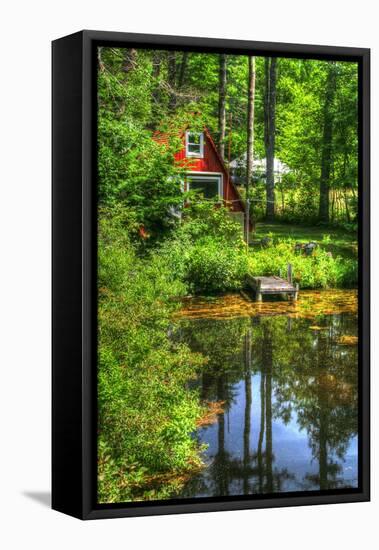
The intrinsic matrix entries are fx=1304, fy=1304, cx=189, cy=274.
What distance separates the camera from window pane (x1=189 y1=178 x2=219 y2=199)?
413 inches

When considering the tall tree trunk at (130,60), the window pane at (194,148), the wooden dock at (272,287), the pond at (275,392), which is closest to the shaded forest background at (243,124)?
the tall tree trunk at (130,60)

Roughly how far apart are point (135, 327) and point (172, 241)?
29.6 inches

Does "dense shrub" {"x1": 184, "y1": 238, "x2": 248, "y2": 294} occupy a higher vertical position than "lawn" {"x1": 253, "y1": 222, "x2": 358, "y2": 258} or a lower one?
lower

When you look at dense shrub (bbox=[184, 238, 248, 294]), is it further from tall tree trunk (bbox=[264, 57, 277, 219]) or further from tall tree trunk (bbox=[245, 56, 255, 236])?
tall tree trunk (bbox=[264, 57, 277, 219])

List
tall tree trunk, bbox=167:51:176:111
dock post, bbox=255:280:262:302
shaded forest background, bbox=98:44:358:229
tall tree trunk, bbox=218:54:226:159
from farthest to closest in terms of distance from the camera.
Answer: dock post, bbox=255:280:262:302, tall tree trunk, bbox=218:54:226:159, tall tree trunk, bbox=167:51:176:111, shaded forest background, bbox=98:44:358:229

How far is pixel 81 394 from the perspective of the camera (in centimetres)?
993

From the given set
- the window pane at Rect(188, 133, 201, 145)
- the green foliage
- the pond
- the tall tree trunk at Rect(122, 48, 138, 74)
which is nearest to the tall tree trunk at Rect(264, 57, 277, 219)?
the window pane at Rect(188, 133, 201, 145)

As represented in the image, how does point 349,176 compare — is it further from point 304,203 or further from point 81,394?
point 81,394

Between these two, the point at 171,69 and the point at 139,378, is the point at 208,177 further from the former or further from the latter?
the point at 139,378

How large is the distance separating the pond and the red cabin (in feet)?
2.72

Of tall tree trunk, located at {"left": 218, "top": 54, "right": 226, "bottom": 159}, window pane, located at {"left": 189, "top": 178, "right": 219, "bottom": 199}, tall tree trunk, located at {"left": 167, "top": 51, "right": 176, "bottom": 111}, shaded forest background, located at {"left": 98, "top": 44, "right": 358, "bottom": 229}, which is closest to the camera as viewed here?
shaded forest background, located at {"left": 98, "top": 44, "right": 358, "bottom": 229}

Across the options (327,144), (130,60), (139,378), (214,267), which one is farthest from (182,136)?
(139,378)

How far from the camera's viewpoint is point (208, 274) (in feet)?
34.6

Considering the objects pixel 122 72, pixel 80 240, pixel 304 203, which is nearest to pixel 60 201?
pixel 80 240
